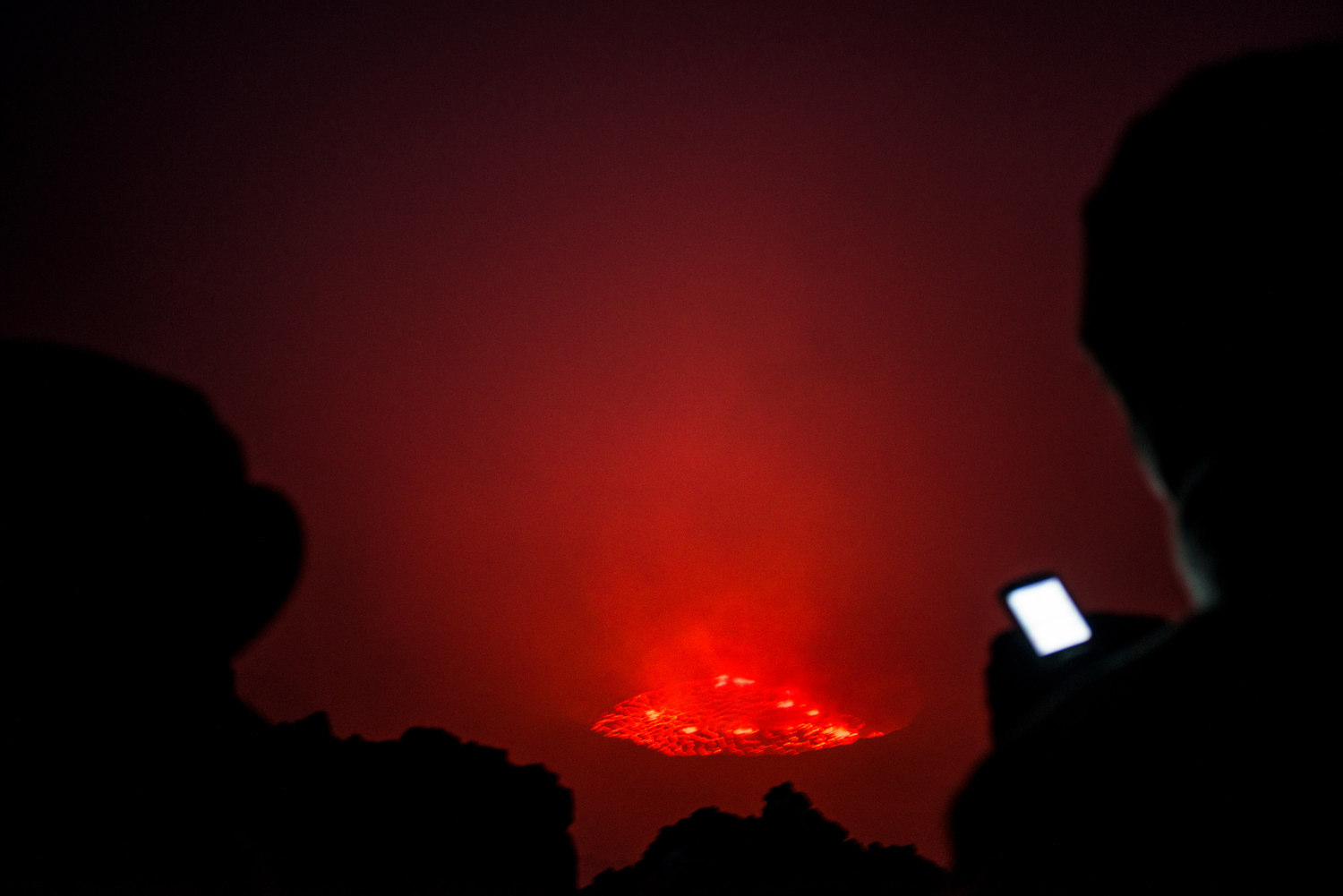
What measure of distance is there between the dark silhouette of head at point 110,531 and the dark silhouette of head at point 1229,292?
8.10 feet

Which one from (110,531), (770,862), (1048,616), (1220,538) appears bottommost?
(770,862)

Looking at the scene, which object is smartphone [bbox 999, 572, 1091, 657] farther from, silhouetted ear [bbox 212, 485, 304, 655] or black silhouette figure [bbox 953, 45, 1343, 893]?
silhouetted ear [bbox 212, 485, 304, 655]

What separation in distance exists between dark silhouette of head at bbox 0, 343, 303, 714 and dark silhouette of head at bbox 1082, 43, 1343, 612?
2469 mm

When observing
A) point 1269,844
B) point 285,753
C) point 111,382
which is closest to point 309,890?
point 285,753

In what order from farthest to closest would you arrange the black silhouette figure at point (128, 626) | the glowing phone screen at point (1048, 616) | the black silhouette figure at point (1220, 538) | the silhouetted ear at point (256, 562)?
the glowing phone screen at point (1048, 616) → the silhouetted ear at point (256, 562) → the black silhouette figure at point (128, 626) → the black silhouette figure at point (1220, 538)

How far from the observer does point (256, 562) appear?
2.12 m

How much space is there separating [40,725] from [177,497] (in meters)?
0.71

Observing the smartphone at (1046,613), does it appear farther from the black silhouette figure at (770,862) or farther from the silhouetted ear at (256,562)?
the silhouetted ear at (256,562)

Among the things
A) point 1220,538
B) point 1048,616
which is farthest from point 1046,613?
point 1220,538

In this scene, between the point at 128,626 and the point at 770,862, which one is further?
the point at 770,862

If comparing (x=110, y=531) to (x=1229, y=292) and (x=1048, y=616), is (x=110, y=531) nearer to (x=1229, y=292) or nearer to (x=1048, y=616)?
(x=1229, y=292)

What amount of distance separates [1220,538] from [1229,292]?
45cm

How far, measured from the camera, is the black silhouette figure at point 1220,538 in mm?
874

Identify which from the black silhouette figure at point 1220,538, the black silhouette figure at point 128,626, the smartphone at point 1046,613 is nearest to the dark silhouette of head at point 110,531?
the black silhouette figure at point 128,626
